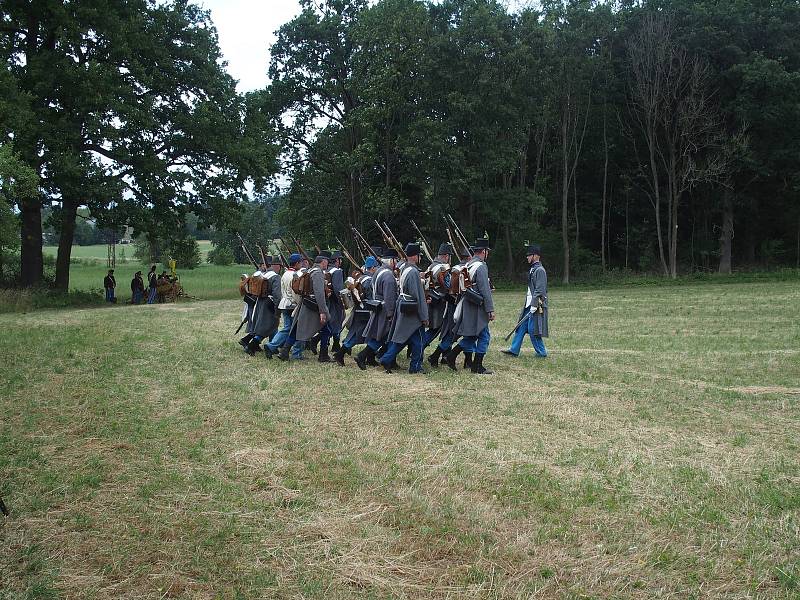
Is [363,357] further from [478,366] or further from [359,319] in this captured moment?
[478,366]

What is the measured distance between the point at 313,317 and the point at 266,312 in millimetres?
1311

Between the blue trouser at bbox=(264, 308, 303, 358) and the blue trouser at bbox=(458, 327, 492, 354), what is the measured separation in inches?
126

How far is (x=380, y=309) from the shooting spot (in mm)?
11852

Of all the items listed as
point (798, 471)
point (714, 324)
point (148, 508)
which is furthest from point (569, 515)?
point (714, 324)

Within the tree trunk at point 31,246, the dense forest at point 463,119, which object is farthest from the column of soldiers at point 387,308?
the tree trunk at point 31,246

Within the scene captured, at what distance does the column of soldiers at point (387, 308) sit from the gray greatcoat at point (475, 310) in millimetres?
16

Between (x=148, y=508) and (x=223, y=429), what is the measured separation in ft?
7.39

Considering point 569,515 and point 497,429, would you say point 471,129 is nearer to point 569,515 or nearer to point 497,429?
point 497,429

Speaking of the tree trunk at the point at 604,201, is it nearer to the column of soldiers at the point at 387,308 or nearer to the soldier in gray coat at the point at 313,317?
the column of soldiers at the point at 387,308

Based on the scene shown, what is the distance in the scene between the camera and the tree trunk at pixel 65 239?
28156mm

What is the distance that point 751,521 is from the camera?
5023mm

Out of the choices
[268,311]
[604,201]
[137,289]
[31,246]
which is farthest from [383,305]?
[604,201]

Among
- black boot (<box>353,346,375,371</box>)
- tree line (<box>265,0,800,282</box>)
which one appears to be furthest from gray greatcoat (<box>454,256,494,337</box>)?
tree line (<box>265,0,800,282</box>)

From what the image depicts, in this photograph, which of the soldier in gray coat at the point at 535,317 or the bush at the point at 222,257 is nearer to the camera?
the soldier in gray coat at the point at 535,317
